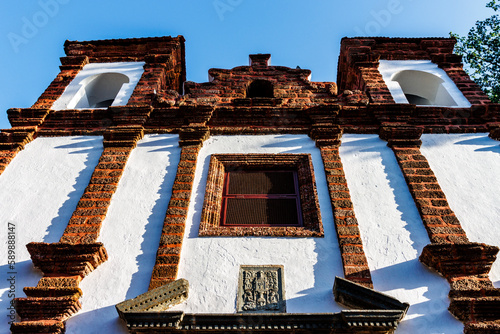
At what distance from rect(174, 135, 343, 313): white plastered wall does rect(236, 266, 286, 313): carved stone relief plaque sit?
0.23 feet

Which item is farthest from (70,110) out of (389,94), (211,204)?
(389,94)

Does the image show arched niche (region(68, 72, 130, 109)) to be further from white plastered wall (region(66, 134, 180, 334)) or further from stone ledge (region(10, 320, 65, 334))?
stone ledge (region(10, 320, 65, 334))

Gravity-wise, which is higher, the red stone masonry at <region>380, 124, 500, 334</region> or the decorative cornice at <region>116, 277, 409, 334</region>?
the red stone masonry at <region>380, 124, 500, 334</region>

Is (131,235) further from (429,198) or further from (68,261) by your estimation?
(429,198)

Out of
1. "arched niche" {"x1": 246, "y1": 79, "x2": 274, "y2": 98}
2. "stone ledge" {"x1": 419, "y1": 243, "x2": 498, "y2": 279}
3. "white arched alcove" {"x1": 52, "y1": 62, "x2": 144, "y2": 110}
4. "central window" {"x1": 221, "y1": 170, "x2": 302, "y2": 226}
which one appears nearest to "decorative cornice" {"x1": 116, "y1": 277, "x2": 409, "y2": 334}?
"stone ledge" {"x1": 419, "y1": 243, "x2": 498, "y2": 279}

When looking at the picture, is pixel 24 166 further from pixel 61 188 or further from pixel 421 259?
pixel 421 259

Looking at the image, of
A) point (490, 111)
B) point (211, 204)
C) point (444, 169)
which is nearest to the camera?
point (211, 204)

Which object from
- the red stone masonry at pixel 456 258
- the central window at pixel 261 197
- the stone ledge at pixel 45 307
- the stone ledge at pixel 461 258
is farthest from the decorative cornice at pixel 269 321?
the central window at pixel 261 197

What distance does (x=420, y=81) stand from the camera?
9.29 meters

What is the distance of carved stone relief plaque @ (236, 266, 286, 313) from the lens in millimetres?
4422

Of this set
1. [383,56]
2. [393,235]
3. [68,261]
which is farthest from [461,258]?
[383,56]

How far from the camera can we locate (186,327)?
4191 millimetres

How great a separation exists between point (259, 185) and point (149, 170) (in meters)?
1.74

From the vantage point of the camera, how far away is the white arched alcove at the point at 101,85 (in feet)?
27.3
